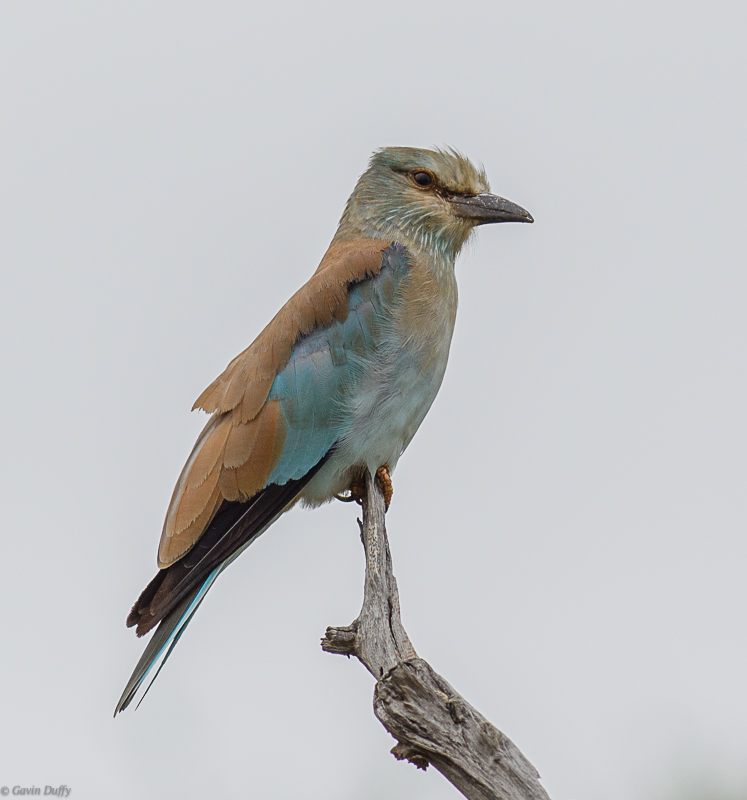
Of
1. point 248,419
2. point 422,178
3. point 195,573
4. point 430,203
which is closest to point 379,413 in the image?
point 248,419

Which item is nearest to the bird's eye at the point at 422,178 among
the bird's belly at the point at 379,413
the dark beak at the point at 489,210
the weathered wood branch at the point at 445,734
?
the dark beak at the point at 489,210

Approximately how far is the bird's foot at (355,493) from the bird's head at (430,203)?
4.88 ft

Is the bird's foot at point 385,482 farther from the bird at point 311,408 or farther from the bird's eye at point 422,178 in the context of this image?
the bird's eye at point 422,178

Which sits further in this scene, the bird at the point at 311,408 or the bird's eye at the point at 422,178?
the bird's eye at the point at 422,178

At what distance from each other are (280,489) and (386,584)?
3.59 feet

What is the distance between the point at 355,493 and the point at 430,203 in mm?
1813

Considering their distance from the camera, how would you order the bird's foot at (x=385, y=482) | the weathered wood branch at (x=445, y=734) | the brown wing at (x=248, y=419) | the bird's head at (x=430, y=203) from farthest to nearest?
the bird's head at (x=430, y=203)
the bird's foot at (x=385, y=482)
the brown wing at (x=248, y=419)
the weathered wood branch at (x=445, y=734)

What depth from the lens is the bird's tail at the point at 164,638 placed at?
16.1 ft

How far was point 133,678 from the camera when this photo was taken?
4.92 meters

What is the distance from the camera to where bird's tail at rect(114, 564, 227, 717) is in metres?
4.90

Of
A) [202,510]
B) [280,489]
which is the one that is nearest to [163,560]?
[202,510]

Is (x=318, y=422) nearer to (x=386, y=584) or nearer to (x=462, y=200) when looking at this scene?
(x=386, y=584)

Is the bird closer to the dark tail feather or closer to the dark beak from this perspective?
the dark tail feather

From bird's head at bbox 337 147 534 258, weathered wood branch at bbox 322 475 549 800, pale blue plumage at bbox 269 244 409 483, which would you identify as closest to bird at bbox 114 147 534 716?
pale blue plumage at bbox 269 244 409 483
